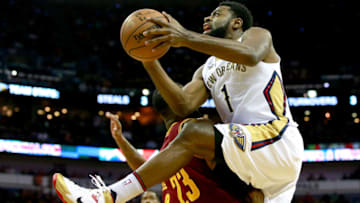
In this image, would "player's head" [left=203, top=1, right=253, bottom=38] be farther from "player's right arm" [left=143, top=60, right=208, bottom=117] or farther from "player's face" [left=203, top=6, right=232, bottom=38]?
"player's right arm" [left=143, top=60, right=208, bottom=117]

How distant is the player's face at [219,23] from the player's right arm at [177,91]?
1.61 ft

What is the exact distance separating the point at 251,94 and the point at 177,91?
0.57 meters

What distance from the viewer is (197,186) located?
3.47 metres

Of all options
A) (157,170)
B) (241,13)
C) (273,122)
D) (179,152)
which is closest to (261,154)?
(273,122)

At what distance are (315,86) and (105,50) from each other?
9986mm

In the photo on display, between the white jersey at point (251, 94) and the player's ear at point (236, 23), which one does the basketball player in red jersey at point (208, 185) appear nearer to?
the white jersey at point (251, 94)

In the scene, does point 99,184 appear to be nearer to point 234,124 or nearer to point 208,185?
point 208,185

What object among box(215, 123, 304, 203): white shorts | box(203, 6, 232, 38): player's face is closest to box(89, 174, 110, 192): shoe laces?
box(215, 123, 304, 203): white shorts

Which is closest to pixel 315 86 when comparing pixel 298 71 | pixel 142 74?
pixel 298 71

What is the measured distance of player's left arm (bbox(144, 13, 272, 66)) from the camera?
9.18 feet

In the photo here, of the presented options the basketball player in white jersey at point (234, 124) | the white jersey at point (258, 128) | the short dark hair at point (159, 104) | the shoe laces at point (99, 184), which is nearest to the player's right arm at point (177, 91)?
the basketball player in white jersey at point (234, 124)

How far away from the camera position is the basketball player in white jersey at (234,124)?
9.52 ft

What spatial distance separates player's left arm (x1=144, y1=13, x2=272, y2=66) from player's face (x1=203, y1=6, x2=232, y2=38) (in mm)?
510

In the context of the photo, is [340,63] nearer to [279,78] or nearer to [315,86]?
[315,86]
